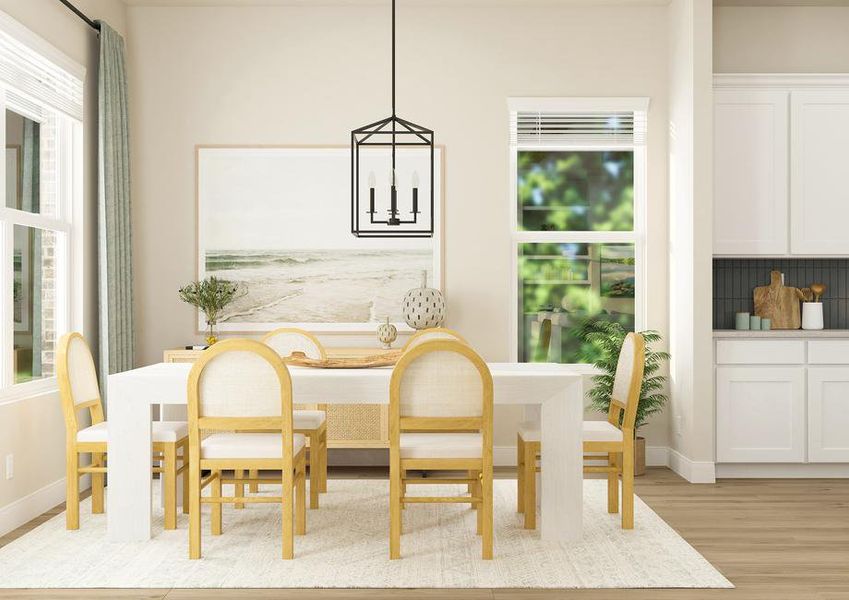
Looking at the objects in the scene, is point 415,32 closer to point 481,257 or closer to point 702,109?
point 481,257

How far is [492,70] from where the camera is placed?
18.2 feet

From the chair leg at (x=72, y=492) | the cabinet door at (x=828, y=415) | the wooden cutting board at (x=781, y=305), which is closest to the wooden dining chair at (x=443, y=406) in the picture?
the chair leg at (x=72, y=492)

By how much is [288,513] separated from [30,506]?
1.67 meters

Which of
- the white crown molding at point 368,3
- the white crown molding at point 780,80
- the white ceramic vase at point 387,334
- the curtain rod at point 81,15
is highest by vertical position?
the white crown molding at point 368,3

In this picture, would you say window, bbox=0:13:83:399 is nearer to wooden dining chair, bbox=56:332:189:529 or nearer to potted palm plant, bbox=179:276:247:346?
wooden dining chair, bbox=56:332:189:529

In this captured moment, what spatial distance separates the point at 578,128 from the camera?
18.3 feet

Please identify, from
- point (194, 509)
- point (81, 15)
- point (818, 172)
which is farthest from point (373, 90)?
point (194, 509)

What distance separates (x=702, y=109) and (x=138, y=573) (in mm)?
4109

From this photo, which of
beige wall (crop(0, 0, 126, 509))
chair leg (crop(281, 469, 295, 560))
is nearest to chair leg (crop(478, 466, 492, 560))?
chair leg (crop(281, 469, 295, 560))

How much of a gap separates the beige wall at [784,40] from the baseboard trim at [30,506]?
16.1 feet

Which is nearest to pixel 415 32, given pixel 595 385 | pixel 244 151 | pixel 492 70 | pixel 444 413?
pixel 492 70

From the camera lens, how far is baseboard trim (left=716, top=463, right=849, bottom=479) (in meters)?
5.10

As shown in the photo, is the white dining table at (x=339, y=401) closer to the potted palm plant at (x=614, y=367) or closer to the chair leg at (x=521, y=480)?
the chair leg at (x=521, y=480)

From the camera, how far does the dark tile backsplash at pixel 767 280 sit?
5.53 meters
